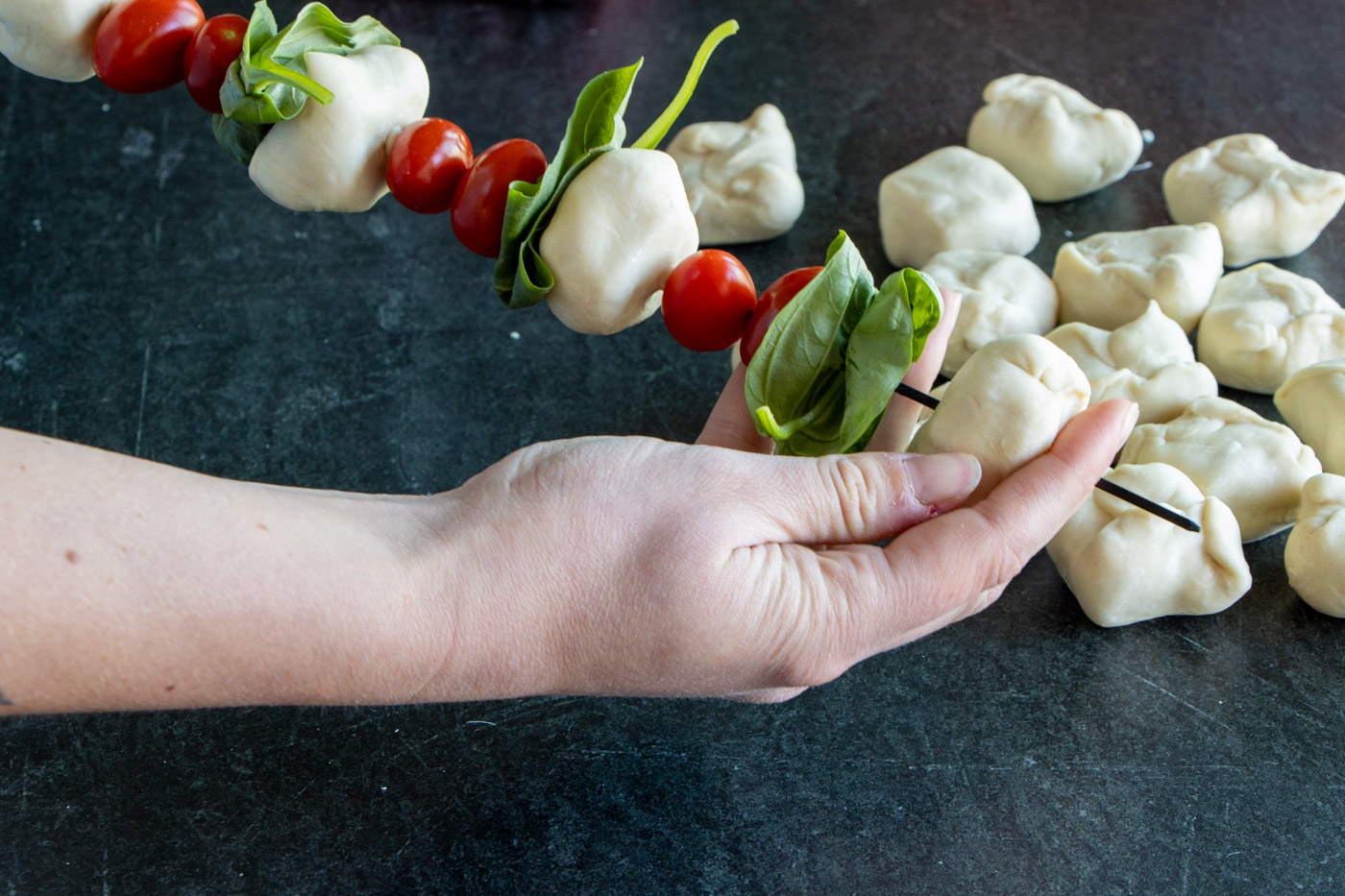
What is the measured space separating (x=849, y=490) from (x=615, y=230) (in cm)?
37

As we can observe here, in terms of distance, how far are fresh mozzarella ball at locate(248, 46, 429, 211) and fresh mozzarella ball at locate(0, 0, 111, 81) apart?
27 centimetres

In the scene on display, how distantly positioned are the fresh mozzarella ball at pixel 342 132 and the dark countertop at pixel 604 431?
48 cm

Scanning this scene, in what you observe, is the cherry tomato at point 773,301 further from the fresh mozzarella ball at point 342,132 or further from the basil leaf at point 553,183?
the fresh mozzarella ball at point 342,132

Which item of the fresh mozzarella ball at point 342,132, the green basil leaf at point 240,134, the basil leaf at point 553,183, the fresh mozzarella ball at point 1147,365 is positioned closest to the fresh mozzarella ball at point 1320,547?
the fresh mozzarella ball at point 1147,365

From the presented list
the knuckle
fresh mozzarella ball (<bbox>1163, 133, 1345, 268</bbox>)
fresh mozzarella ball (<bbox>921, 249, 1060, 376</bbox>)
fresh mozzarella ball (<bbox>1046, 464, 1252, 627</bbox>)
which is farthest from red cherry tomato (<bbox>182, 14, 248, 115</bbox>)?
fresh mozzarella ball (<bbox>1163, 133, 1345, 268</bbox>)

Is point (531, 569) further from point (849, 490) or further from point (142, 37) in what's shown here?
point (142, 37)

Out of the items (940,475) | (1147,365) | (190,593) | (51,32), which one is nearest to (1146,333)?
(1147,365)

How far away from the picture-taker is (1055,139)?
6.56 ft

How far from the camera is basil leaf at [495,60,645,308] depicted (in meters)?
1.16

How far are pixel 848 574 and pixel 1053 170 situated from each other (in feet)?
4.18

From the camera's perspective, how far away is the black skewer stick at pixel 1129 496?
1.07 metres

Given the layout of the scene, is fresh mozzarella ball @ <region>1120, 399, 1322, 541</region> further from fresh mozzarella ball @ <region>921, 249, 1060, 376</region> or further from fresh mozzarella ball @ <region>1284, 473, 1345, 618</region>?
fresh mozzarella ball @ <region>921, 249, 1060, 376</region>

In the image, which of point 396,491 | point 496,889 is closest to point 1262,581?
point 496,889

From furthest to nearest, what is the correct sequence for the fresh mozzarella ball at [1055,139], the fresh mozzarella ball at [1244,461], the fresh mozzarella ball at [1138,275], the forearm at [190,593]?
the fresh mozzarella ball at [1055,139] < the fresh mozzarella ball at [1138,275] < the fresh mozzarella ball at [1244,461] < the forearm at [190,593]
